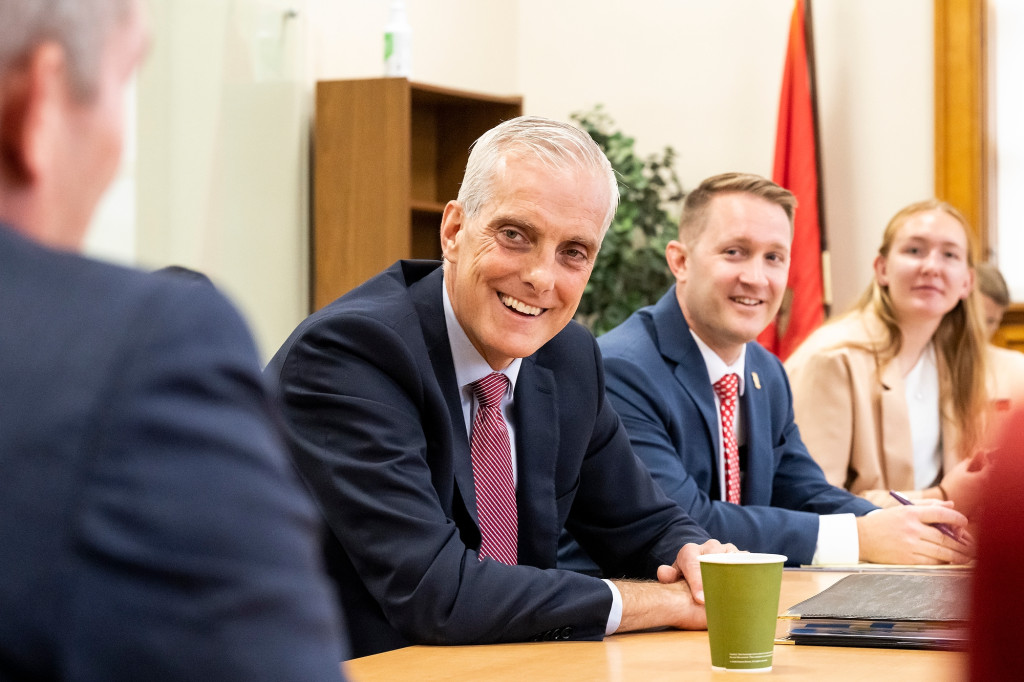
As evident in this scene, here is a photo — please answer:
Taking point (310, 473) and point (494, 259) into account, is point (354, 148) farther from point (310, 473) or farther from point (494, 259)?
point (310, 473)

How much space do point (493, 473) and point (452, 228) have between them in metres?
0.45

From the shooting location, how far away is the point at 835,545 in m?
2.47

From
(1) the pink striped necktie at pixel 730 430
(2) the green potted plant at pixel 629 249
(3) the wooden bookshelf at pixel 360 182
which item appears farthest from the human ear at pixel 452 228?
(2) the green potted plant at pixel 629 249

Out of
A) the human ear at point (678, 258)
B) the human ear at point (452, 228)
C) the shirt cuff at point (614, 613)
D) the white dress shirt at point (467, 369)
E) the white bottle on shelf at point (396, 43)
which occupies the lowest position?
the shirt cuff at point (614, 613)

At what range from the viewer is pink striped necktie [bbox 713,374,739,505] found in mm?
2771

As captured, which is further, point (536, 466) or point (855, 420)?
point (855, 420)

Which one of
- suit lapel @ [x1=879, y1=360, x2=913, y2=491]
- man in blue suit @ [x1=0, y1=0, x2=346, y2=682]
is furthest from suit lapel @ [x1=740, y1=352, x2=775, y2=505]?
man in blue suit @ [x1=0, y1=0, x2=346, y2=682]

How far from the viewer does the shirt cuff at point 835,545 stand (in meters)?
2.46

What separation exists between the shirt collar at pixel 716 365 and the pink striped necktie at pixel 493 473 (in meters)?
0.95

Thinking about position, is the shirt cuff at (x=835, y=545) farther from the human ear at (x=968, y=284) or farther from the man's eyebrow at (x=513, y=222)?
the human ear at (x=968, y=284)

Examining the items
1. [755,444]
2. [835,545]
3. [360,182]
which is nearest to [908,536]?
[835,545]

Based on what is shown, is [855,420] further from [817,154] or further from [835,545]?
[817,154]

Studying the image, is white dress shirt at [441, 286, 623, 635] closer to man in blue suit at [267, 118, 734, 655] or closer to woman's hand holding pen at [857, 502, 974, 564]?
man in blue suit at [267, 118, 734, 655]

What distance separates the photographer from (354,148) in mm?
4875
